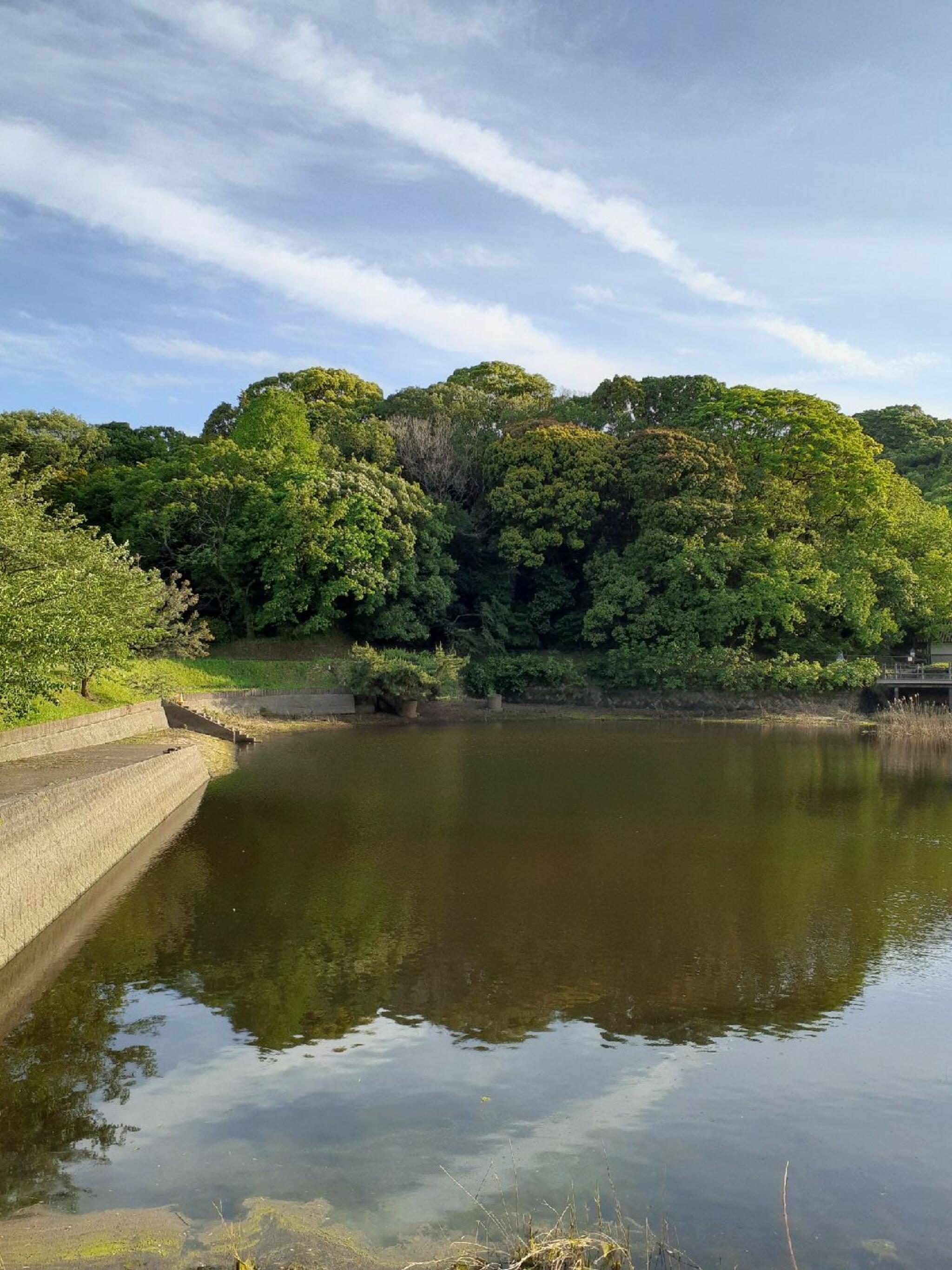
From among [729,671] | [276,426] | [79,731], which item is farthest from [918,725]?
[276,426]

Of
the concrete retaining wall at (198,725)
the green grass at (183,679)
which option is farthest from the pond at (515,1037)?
the concrete retaining wall at (198,725)

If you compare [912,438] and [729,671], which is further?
[912,438]

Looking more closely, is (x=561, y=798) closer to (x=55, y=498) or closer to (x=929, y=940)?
(x=929, y=940)

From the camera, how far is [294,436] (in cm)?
4912

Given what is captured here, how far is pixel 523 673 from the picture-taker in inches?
1775

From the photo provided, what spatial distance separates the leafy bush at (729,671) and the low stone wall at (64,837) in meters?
28.8

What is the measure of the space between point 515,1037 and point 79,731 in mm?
15774

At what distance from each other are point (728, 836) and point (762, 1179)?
11.5 m

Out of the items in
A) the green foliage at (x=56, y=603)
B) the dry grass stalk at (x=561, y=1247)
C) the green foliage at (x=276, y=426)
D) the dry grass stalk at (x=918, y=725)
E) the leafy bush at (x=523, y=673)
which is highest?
the green foliage at (x=276, y=426)

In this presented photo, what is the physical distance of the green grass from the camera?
25516 millimetres

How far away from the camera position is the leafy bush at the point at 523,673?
147ft

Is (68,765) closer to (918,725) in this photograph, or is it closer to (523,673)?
(918,725)

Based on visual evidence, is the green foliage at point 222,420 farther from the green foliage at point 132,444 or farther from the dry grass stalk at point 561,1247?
the dry grass stalk at point 561,1247

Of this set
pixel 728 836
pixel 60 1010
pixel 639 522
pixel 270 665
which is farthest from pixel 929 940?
pixel 639 522
